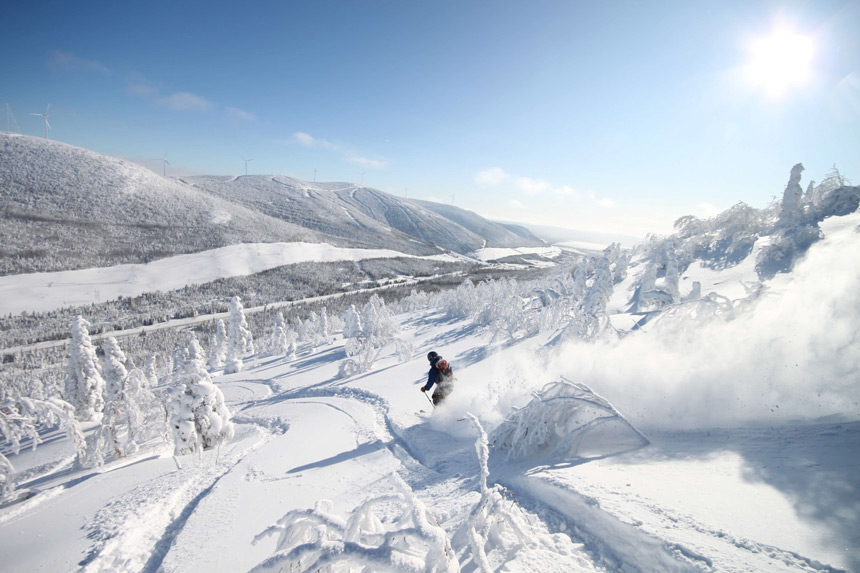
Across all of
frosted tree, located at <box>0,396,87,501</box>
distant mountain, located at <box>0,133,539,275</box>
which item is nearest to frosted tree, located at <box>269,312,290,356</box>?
frosted tree, located at <box>0,396,87,501</box>

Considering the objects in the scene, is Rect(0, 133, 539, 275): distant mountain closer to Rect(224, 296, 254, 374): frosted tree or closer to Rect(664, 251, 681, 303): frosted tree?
Rect(224, 296, 254, 374): frosted tree

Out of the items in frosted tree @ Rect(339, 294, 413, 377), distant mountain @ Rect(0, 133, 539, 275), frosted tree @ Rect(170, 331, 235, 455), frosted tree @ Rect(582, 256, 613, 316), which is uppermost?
distant mountain @ Rect(0, 133, 539, 275)

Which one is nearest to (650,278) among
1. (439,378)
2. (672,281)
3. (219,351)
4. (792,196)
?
(672,281)

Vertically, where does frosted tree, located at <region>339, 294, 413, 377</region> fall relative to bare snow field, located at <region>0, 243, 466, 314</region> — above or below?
below

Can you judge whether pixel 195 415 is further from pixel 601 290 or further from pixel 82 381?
pixel 82 381

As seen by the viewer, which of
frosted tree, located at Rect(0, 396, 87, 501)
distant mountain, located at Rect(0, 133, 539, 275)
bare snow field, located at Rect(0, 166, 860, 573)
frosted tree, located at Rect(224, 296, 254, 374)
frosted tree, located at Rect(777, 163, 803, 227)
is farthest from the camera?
distant mountain, located at Rect(0, 133, 539, 275)

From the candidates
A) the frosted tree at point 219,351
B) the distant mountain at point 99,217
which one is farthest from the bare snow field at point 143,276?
the frosted tree at point 219,351

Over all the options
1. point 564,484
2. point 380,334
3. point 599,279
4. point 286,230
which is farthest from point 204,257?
point 564,484
